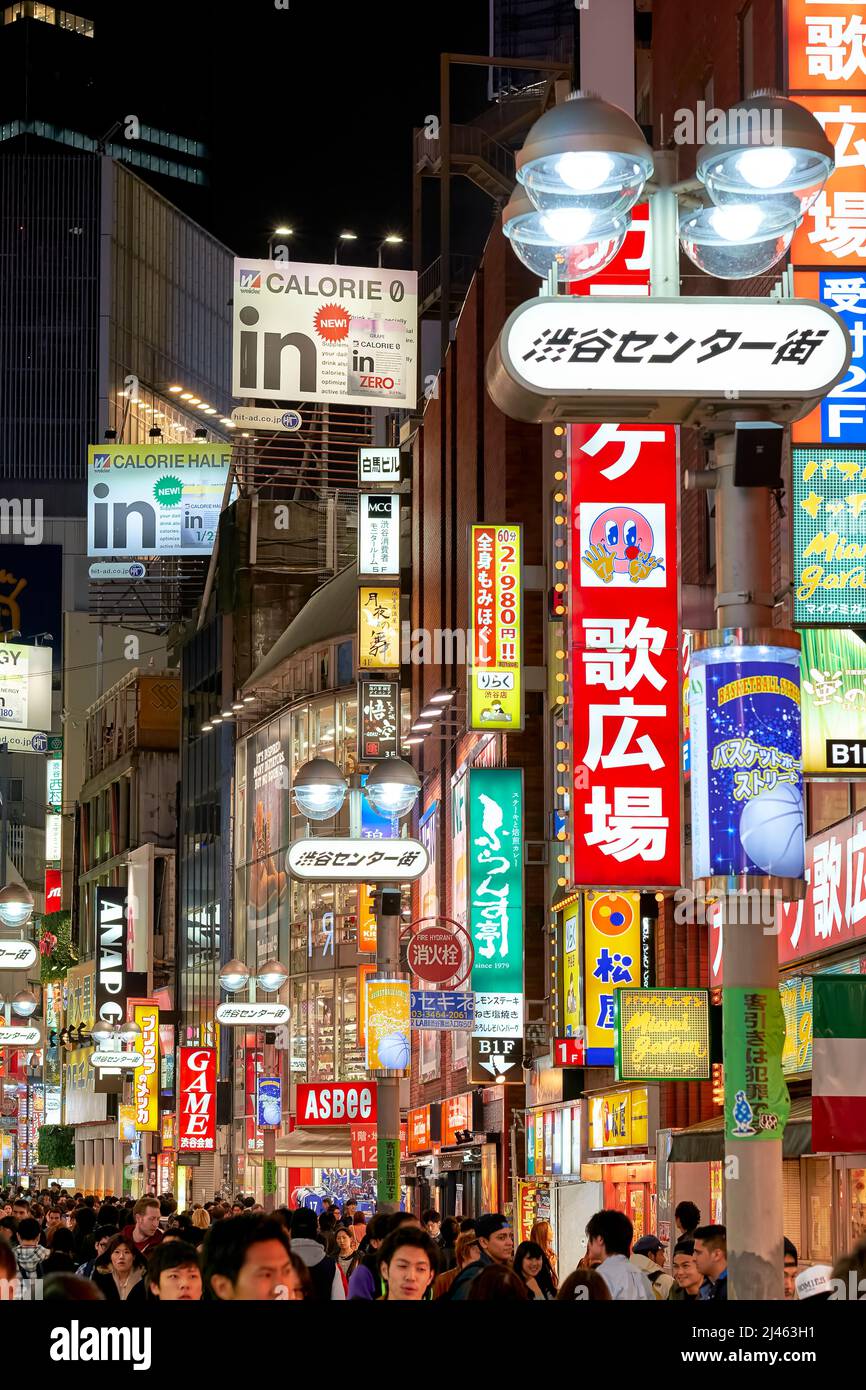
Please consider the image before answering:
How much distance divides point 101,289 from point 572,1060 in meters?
113

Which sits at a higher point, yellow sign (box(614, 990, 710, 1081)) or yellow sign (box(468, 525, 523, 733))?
yellow sign (box(468, 525, 523, 733))

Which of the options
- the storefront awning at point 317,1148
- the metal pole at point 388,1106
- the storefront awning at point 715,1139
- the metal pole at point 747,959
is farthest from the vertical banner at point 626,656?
the storefront awning at point 317,1148

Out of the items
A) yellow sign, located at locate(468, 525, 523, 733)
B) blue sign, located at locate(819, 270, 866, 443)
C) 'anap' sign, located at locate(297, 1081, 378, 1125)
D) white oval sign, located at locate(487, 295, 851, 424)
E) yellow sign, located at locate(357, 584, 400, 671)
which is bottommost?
'anap' sign, located at locate(297, 1081, 378, 1125)

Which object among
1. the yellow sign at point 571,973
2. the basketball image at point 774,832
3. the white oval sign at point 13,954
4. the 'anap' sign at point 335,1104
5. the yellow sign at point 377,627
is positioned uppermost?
the yellow sign at point 377,627

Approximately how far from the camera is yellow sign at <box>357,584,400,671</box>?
51.9 m

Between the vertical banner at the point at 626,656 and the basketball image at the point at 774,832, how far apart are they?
39.2 ft

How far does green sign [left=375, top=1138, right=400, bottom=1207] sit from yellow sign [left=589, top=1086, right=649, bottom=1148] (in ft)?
15.3

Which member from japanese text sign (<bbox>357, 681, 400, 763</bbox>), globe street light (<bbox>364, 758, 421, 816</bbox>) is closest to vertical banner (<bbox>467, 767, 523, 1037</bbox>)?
globe street light (<bbox>364, 758, 421, 816</bbox>)

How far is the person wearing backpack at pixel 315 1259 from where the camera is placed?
1459cm

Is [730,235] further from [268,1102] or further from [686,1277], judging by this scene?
[268,1102]

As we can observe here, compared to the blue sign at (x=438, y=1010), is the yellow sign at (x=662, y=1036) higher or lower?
lower

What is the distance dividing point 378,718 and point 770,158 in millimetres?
42212

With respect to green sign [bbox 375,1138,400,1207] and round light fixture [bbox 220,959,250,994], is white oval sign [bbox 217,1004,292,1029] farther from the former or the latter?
green sign [bbox 375,1138,400,1207]

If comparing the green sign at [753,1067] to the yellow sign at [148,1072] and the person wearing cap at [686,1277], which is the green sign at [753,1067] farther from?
the yellow sign at [148,1072]
